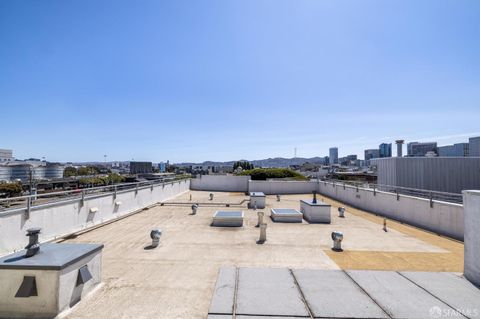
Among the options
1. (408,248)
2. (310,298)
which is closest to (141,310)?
(310,298)

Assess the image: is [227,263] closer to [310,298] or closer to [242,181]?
[310,298]

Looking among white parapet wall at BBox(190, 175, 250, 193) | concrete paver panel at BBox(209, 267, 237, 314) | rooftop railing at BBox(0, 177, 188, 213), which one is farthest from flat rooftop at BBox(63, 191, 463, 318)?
white parapet wall at BBox(190, 175, 250, 193)

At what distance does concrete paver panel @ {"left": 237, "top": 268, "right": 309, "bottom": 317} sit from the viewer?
401cm

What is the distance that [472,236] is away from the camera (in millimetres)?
5117

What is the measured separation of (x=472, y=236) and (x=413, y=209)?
23.5ft

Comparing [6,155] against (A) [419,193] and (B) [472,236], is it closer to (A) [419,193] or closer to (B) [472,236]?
(A) [419,193]

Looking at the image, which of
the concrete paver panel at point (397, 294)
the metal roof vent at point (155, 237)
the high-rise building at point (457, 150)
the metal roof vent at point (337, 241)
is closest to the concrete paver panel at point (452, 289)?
the concrete paver panel at point (397, 294)

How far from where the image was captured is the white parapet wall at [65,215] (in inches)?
279

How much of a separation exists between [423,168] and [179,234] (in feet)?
57.8

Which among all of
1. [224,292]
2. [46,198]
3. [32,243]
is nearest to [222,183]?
[46,198]

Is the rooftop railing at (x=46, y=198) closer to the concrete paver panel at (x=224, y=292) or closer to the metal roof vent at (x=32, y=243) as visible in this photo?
the metal roof vent at (x=32, y=243)

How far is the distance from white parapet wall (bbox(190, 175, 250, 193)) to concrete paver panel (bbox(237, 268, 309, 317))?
23823mm

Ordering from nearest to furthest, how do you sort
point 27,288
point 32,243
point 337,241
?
point 27,288
point 32,243
point 337,241

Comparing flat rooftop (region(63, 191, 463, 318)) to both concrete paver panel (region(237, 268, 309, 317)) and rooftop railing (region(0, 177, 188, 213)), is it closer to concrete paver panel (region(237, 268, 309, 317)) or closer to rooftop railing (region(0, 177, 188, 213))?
concrete paver panel (region(237, 268, 309, 317))
